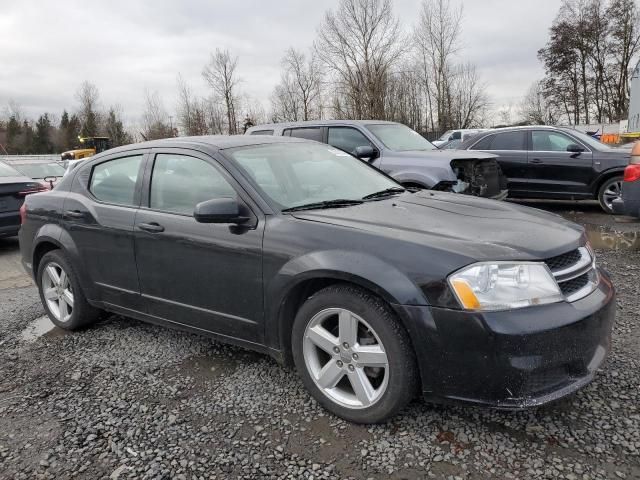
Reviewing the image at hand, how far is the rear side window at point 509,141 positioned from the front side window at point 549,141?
0.19 m

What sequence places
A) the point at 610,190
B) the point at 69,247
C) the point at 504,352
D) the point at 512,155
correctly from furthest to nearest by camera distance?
the point at 512,155 → the point at 610,190 → the point at 69,247 → the point at 504,352

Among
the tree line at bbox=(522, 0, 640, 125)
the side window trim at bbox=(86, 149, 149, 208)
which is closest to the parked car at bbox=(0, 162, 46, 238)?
the side window trim at bbox=(86, 149, 149, 208)

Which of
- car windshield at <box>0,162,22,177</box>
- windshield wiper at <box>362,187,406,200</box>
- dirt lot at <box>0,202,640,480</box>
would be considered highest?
car windshield at <box>0,162,22,177</box>

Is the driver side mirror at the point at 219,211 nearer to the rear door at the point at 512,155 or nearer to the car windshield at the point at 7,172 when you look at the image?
the car windshield at the point at 7,172

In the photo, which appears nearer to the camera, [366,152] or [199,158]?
[199,158]

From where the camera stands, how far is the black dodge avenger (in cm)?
222

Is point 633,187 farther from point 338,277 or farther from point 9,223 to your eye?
point 9,223

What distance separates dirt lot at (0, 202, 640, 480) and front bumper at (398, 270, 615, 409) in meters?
0.29

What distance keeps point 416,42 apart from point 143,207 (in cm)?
3872

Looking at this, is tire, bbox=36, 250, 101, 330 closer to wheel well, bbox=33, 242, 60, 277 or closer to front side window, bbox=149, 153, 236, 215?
wheel well, bbox=33, 242, 60, 277

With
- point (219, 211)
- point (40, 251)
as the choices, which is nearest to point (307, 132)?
point (40, 251)

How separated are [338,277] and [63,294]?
277 cm


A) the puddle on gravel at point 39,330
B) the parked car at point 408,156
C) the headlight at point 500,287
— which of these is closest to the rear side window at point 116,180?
the puddle on gravel at point 39,330

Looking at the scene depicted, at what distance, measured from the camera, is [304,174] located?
3369 mm
